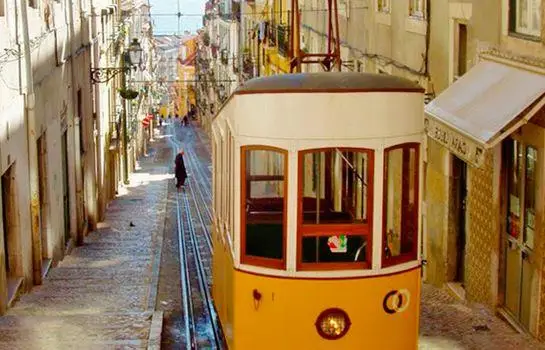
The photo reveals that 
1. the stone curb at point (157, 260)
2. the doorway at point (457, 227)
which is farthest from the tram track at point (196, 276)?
the doorway at point (457, 227)

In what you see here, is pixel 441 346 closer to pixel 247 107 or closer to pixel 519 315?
pixel 519 315

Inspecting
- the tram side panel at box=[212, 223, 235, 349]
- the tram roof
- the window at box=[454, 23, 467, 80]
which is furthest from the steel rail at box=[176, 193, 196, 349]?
the window at box=[454, 23, 467, 80]

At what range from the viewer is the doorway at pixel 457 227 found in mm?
13320

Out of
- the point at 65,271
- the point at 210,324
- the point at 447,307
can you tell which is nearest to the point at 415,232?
the point at 447,307

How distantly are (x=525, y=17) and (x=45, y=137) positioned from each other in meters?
8.26

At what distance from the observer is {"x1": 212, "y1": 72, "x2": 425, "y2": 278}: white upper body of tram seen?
26.8 feet

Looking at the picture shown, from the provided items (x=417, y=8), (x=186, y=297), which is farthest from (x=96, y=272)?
(x=417, y=8)

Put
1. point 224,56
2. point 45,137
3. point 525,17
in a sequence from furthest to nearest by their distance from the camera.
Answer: point 224,56 → point 45,137 → point 525,17

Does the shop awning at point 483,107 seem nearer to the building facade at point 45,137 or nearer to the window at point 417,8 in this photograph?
the window at point 417,8

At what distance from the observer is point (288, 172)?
8266 millimetres

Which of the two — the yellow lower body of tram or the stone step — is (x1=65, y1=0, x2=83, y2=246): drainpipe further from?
the yellow lower body of tram

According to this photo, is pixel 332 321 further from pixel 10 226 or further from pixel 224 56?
pixel 224 56

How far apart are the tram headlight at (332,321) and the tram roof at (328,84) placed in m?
1.79

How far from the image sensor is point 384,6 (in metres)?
18.0
